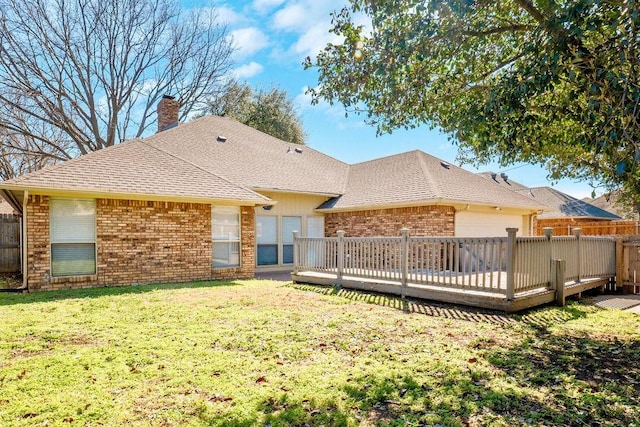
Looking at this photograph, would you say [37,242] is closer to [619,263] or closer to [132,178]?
[132,178]

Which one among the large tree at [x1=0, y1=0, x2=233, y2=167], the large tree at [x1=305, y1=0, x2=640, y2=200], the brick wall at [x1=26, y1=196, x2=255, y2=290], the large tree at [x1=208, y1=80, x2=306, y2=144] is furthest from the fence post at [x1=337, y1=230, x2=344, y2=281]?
the large tree at [x1=208, y1=80, x2=306, y2=144]

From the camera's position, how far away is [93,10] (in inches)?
756

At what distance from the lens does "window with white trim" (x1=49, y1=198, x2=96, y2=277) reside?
9586 millimetres

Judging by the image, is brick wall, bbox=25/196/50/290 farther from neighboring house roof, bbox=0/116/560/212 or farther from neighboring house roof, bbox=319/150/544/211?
neighboring house roof, bbox=319/150/544/211

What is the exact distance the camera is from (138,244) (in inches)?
413

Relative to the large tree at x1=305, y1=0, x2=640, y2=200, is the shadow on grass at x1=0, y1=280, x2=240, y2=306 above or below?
below

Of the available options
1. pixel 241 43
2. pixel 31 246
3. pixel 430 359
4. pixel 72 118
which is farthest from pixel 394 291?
pixel 72 118

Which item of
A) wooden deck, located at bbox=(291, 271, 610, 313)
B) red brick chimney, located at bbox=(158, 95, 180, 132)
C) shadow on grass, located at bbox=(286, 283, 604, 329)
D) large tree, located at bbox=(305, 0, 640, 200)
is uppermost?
red brick chimney, located at bbox=(158, 95, 180, 132)

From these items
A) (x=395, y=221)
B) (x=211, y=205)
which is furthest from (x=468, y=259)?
(x=211, y=205)

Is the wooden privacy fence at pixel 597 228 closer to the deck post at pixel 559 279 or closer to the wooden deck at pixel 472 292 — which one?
the wooden deck at pixel 472 292

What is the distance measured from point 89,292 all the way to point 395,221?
31.4 feet

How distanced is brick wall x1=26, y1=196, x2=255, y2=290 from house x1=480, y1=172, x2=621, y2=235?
17106 mm

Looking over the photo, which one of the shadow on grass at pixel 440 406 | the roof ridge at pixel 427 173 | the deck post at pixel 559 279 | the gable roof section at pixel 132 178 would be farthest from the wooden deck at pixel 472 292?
the roof ridge at pixel 427 173

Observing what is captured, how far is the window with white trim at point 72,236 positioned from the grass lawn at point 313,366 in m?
2.40
